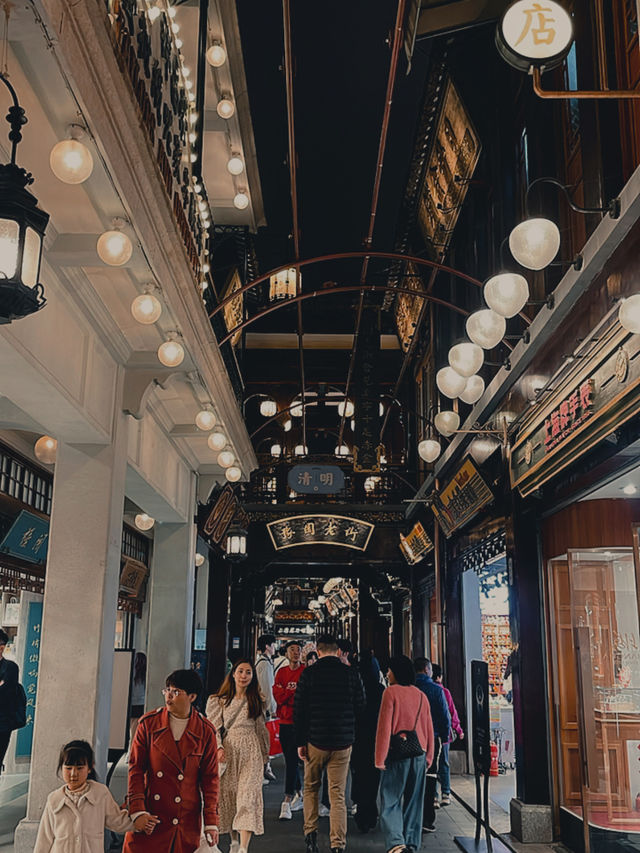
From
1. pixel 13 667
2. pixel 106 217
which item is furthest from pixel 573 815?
pixel 106 217

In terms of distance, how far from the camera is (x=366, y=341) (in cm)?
1641

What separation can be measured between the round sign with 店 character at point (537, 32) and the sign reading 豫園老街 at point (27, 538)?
8156mm

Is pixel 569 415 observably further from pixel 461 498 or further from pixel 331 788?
pixel 461 498

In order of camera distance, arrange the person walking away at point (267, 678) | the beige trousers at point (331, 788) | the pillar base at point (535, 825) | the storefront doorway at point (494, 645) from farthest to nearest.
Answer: the storefront doorway at point (494, 645)
the person walking away at point (267, 678)
the pillar base at point (535, 825)
the beige trousers at point (331, 788)

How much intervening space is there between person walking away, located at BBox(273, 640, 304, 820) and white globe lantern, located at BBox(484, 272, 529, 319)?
214 inches

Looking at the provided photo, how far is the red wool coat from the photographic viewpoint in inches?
203

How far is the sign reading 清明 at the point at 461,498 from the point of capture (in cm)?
1050

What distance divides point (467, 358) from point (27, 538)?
256 inches

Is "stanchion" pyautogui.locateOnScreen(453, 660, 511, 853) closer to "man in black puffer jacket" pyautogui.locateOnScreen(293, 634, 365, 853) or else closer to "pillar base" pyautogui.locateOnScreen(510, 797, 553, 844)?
"pillar base" pyautogui.locateOnScreen(510, 797, 553, 844)

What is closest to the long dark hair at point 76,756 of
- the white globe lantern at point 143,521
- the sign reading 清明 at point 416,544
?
the white globe lantern at point 143,521

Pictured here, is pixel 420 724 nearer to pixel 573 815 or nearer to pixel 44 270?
pixel 573 815

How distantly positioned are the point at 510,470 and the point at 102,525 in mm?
4431

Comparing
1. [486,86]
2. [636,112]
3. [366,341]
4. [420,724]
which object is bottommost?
[420,724]

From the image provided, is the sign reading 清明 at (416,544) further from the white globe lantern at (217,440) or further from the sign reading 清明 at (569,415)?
the sign reading 清明 at (569,415)
